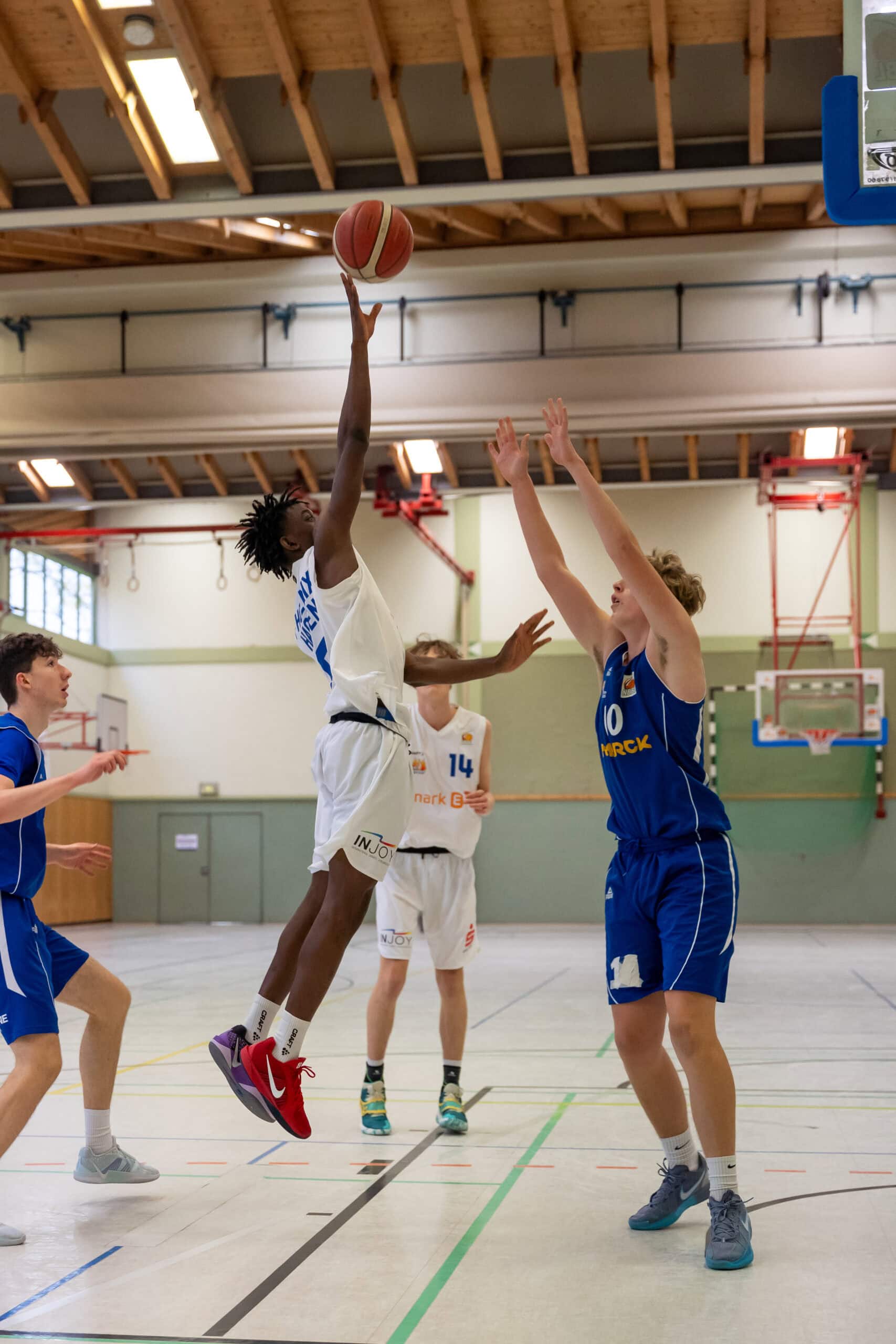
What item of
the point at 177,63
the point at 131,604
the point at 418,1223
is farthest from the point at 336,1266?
the point at 131,604

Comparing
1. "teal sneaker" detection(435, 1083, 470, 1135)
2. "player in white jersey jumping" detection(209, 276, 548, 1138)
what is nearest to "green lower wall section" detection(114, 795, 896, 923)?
"teal sneaker" detection(435, 1083, 470, 1135)

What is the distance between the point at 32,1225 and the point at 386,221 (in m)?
3.75

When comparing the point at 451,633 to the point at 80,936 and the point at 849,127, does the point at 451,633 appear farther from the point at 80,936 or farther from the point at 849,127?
the point at 849,127

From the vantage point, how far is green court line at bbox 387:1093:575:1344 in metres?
3.20

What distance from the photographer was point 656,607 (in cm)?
388

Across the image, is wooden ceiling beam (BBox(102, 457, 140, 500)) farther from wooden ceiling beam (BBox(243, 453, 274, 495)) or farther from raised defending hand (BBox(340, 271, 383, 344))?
raised defending hand (BBox(340, 271, 383, 344))

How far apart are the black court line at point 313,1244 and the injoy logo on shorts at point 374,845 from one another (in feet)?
3.81

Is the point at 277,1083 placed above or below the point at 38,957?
below

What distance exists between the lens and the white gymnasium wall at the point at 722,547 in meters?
22.9

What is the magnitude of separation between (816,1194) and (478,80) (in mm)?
7876

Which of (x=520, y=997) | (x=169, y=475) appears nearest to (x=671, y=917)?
(x=520, y=997)

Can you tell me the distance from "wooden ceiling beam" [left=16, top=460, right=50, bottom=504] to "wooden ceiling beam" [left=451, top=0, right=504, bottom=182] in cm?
1038

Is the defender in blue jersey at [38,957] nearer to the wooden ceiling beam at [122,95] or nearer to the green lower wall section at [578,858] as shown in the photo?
the wooden ceiling beam at [122,95]

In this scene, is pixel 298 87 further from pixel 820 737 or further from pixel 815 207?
pixel 820 737
